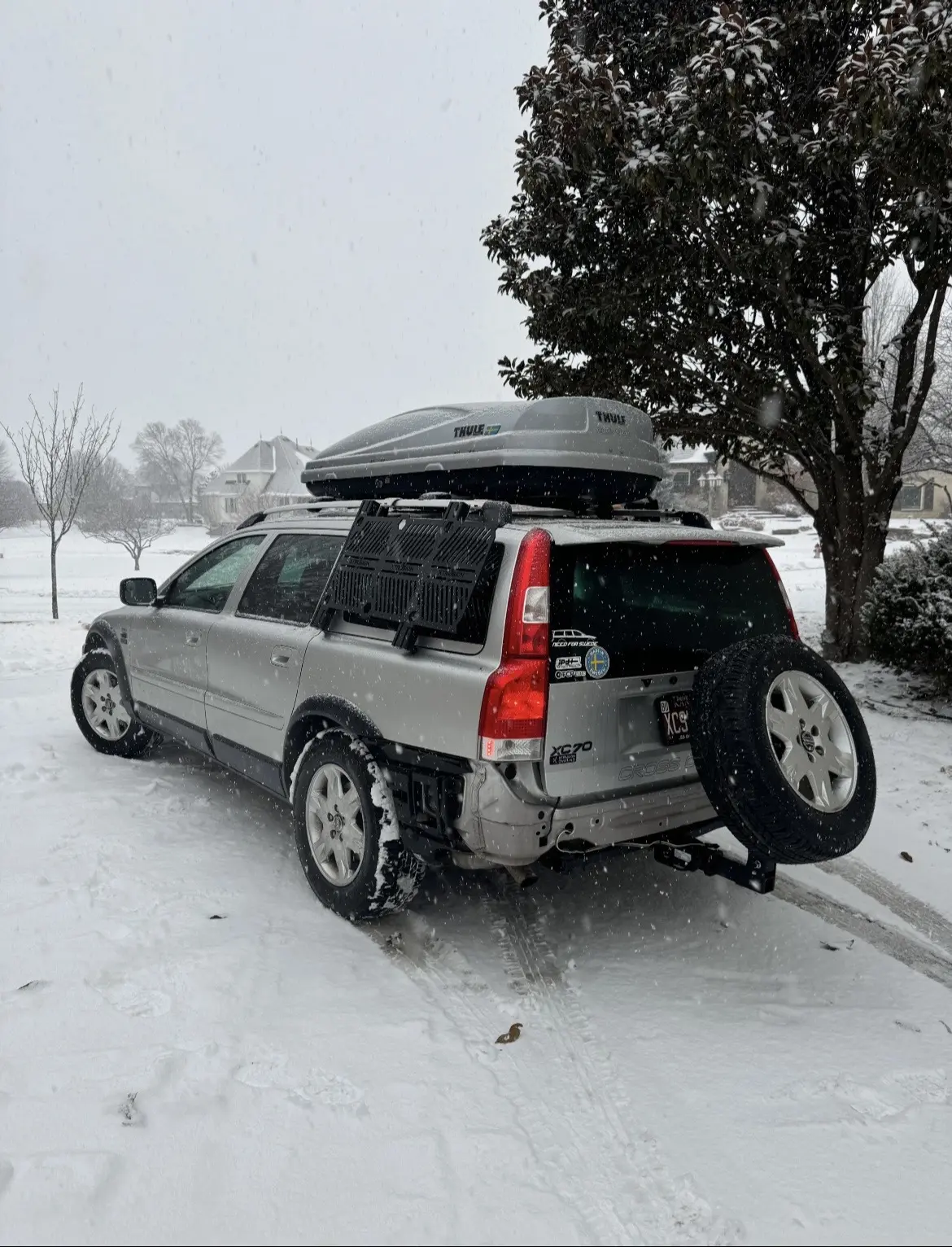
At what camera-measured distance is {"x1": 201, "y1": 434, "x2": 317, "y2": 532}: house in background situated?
61375mm

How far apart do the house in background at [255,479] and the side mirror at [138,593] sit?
53.8m

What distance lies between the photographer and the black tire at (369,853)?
11.2ft

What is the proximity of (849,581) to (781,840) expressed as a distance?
6470 mm

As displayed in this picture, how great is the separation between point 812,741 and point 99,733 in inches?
194

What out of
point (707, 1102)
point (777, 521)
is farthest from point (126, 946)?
point (777, 521)

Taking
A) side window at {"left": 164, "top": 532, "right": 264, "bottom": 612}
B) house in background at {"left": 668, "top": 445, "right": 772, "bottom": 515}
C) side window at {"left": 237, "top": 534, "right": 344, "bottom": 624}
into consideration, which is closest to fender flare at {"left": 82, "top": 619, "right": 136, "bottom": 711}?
side window at {"left": 164, "top": 532, "right": 264, "bottom": 612}

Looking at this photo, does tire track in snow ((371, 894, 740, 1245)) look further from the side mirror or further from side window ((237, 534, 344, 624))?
the side mirror

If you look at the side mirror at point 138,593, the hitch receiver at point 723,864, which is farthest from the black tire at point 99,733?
the hitch receiver at point 723,864

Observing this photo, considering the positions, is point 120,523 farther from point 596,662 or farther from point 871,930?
point 871,930

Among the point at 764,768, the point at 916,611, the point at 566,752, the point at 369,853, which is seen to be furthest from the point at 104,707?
the point at 916,611

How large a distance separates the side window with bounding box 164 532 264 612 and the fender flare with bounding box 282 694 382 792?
4.08ft

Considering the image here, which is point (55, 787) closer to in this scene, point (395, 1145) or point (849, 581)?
point (395, 1145)

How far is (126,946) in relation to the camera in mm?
3369

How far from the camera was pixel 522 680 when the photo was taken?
3039 millimetres
